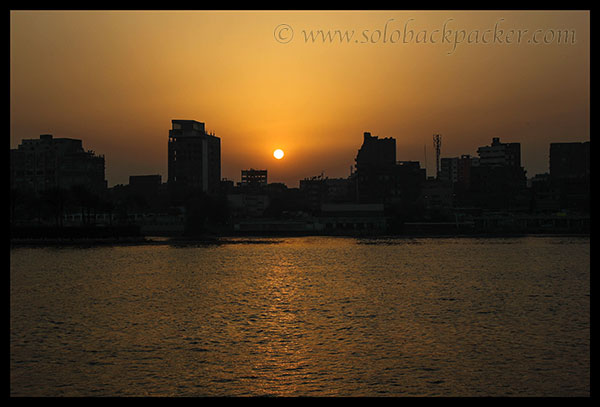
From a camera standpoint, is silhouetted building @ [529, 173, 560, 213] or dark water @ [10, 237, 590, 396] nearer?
dark water @ [10, 237, 590, 396]

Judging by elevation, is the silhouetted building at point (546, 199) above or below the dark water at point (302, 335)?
above

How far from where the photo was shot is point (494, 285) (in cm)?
4894

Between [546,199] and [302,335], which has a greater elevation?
[546,199]

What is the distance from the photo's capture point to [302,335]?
89.8ft

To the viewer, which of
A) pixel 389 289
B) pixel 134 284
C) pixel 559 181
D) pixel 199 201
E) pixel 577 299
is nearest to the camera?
pixel 577 299

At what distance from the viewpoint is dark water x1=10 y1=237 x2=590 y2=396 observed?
19.4 meters

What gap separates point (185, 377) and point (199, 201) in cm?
14505

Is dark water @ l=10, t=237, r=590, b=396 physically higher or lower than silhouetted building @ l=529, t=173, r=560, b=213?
lower

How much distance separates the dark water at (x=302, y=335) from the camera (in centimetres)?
1938

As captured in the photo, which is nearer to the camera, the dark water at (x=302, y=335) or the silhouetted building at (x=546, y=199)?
the dark water at (x=302, y=335)

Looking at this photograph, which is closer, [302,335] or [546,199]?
[302,335]

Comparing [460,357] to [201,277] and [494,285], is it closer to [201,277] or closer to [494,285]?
[494,285]
